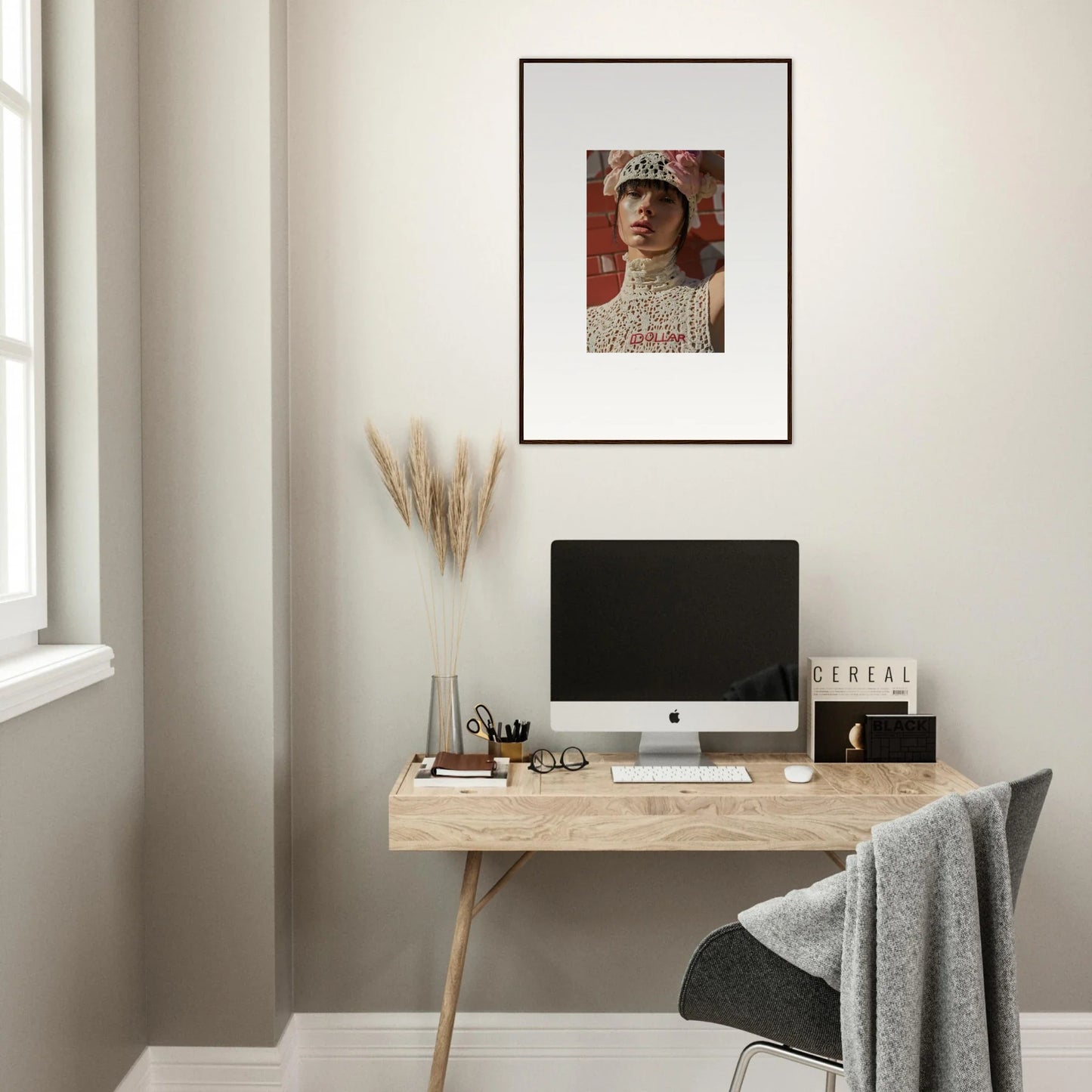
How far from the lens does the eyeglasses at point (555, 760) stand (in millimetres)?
2160

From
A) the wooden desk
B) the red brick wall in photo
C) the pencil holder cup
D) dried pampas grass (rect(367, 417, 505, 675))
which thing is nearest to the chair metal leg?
the wooden desk

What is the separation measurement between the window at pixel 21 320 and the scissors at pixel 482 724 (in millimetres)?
918

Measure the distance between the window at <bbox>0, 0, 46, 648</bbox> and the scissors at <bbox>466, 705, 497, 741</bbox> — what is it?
918 mm

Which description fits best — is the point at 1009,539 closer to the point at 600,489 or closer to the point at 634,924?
the point at 600,489

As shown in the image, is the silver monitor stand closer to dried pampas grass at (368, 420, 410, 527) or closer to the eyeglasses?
the eyeglasses

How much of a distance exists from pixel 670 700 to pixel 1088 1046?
1.33 meters

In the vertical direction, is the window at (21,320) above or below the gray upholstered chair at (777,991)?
above

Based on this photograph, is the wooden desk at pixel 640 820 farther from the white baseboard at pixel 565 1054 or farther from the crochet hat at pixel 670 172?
the crochet hat at pixel 670 172

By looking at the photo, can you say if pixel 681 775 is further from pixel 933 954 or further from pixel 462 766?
pixel 933 954

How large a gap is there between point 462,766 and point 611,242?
4.04ft

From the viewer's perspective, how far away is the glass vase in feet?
7.18

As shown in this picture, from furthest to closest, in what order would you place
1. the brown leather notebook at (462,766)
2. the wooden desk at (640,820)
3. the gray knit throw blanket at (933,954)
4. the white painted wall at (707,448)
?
the white painted wall at (707,448)
the brown leather notebook at (462,766)
the wooden desk at (640,820)
the gray knit throw blanket at (933,954)

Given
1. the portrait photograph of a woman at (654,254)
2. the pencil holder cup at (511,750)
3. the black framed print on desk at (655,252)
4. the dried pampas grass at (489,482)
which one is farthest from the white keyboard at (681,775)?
the portrait photograph of a woman at (654,254)

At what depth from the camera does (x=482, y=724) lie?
225 cm
